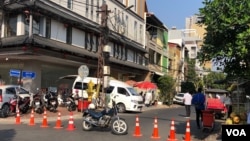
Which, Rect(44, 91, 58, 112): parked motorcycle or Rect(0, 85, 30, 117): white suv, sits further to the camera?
Rect(44, 91, 58, 112): parked motorcycle

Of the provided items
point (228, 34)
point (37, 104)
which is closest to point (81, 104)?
point (37, 104)

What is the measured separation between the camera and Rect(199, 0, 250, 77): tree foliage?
444 inches

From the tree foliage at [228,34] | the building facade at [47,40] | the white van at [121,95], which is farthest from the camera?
the white van at [121,95]

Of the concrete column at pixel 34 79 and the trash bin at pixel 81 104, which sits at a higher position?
the concrete column at pixel 34 79

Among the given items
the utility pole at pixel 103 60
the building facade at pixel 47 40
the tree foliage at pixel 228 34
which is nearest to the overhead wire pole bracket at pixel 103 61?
the utility pole at pixel 103 60

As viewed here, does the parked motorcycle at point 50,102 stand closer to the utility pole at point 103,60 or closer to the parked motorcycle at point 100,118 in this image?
the utility pole at point 103,60

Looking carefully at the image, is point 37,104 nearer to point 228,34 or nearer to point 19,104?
point 19,104

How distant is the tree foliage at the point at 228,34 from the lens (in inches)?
444

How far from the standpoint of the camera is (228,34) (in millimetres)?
12008

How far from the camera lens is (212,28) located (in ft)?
39.7

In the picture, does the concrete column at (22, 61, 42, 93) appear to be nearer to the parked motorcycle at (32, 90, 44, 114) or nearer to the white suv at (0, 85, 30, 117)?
the parked motorcycle at (32, 90, 44, 114)

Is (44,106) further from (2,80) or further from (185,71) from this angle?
(185,71)

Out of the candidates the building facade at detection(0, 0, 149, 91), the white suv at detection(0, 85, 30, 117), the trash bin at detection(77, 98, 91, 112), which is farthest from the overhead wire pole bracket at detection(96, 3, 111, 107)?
the white suv at detection(0, 85, 30, 117)

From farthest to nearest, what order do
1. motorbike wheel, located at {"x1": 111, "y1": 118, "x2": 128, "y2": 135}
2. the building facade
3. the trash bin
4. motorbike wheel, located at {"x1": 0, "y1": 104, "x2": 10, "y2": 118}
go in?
the building facade
the trash bin
motorbike wheel, located at {"x1": 0, "y1": 104, "x2": 10, "y2": 118}
motorbike wheel, located at {"x1": 111, "y1": 118, "x2": 128, "y2": 135}
